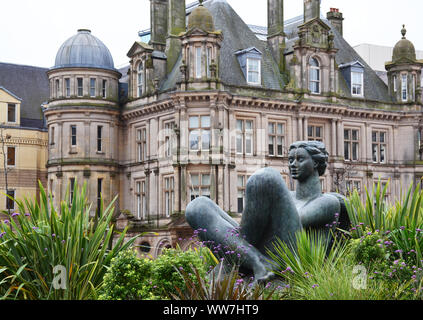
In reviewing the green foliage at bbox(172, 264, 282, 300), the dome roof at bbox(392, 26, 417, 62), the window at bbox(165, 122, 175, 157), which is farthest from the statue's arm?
the dome roof at bbox(392, 26, 417, 62)

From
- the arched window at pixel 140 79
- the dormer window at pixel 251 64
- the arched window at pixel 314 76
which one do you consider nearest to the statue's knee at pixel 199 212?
the dormer window at pixel 251 64

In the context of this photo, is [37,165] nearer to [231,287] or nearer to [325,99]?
[325,99]

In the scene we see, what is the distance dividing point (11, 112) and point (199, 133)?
57.5ft

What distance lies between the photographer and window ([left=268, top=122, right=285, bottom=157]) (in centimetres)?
4426

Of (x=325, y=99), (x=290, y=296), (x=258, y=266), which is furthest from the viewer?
(x=325, y=99)

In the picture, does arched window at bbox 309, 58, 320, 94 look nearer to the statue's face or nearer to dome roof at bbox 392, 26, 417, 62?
dome roof at bbox 392, 26, 417, 62

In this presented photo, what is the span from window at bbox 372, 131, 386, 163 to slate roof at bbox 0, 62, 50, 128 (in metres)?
23.0

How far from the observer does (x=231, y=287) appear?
27.4 feet

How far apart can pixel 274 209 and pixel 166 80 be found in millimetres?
34682

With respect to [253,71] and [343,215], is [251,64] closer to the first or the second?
[253,71]

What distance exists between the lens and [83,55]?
46.1m

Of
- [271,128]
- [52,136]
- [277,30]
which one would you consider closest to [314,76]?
[277,30]

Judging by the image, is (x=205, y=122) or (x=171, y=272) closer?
(x=171, y=272)

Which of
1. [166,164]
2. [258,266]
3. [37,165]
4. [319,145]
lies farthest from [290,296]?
[37,165]
